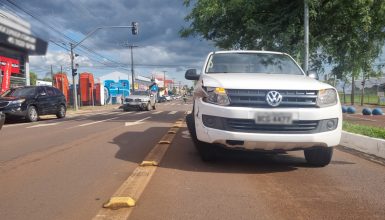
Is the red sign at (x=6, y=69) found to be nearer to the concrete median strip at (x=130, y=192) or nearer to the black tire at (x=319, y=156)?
the concrete median strip at (x=130, y=192)

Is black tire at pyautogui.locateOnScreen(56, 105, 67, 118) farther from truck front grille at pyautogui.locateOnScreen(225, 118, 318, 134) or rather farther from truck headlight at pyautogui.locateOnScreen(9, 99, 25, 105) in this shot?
truck front grille at pyautogui.locateOnScreen(225, 118, 318, 134)

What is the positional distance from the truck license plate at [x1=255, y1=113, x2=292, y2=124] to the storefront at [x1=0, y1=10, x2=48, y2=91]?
2371 centimetres

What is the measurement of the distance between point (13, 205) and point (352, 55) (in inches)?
579

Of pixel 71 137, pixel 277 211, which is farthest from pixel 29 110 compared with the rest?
pixel 277 211

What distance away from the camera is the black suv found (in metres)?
18.1

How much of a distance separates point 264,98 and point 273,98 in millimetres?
116

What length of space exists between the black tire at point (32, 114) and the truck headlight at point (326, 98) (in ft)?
49.3

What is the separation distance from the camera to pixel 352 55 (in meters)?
16.9

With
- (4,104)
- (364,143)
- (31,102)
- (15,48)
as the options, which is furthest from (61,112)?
(364,143)

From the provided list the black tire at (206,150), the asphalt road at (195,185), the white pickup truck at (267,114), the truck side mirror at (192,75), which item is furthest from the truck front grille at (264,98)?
the truck side mirror at (192,75)

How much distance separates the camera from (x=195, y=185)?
547cm

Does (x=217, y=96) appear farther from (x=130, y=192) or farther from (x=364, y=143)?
(x=364, y=143)

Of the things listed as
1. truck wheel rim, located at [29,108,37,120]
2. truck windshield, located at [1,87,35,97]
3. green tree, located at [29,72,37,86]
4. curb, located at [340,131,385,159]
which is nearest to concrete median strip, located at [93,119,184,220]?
curb, located at [340,131,385,159]

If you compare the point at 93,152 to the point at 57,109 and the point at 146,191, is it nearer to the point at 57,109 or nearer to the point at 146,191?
the point at 146,191
